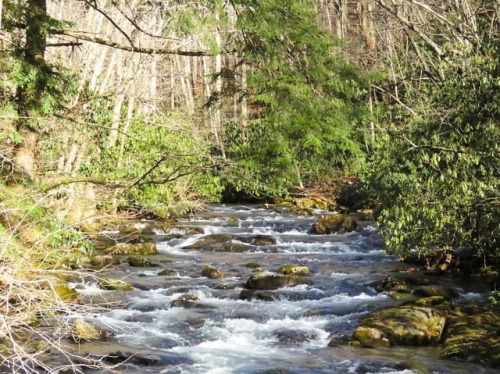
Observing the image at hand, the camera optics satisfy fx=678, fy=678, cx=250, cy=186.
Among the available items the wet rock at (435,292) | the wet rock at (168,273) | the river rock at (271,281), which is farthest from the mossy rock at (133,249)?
the wet rock at (435,292)

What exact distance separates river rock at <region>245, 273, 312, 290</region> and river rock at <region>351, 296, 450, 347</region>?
3.22 meters

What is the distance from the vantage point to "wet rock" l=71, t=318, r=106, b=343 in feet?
37.4

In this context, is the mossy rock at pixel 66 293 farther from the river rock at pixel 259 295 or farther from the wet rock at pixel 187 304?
the river rock at pixel 259 295

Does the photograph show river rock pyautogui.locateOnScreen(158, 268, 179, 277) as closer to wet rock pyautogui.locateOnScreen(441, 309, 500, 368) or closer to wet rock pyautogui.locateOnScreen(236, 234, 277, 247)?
wet rock pyautogui.locateOnScreen(236, 234, 277, 247)

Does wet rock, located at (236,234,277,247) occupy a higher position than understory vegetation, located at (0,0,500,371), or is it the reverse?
understory vegetation, located at (0,0,500,371)

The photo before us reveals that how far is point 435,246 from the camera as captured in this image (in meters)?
15.6

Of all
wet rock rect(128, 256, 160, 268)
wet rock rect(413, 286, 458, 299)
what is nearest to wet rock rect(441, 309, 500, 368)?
wet rock rect(413, 286, 458, 299)

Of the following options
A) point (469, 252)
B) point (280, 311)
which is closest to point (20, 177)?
point (280, 311)

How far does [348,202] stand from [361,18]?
45.0 feet

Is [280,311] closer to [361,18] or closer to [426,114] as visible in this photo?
[426,114]

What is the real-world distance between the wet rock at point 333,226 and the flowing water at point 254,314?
3.48ft

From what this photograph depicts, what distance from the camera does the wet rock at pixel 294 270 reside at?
16.7m

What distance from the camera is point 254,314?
1338 cm

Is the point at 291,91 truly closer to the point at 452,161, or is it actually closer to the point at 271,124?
the point at 271,124
